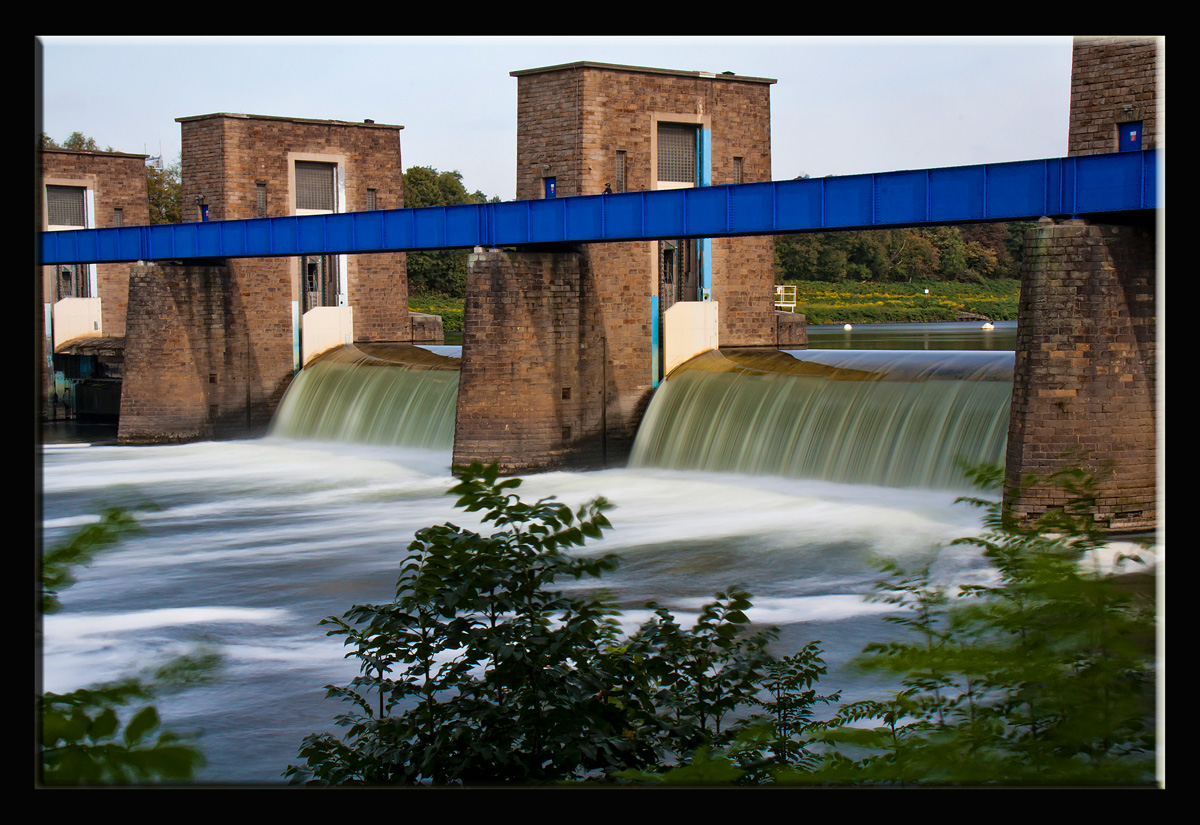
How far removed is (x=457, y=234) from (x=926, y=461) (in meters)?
10.9

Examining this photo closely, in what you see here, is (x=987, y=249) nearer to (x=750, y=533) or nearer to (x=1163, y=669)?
(x=750, y=533)

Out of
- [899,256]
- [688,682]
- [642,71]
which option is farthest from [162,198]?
[688,682]

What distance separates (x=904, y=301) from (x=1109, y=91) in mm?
48346

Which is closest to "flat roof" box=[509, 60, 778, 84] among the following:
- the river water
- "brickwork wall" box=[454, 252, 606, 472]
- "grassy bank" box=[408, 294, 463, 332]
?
"brickwork wall" box=[454, 252, 606, 472]

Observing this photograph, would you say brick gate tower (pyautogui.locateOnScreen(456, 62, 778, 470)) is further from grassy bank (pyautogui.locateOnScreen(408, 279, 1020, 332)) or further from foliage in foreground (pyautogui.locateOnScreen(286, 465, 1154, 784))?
grassy bank (pyautogui.locateOnScreen(408, 279, 1020, 332))

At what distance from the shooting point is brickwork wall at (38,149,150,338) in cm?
4397

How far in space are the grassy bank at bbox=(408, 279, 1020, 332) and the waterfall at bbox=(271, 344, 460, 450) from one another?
29620 mm

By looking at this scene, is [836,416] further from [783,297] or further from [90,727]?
[90,727]

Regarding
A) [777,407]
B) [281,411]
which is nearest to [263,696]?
[777,407]

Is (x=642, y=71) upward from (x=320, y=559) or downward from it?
upward

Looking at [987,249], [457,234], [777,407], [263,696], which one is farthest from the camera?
[987,249]

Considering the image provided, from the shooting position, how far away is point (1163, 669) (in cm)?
585

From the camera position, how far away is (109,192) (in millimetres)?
45406

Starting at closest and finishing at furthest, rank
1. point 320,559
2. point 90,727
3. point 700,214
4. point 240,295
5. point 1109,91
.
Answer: point 90,727 → point 1109,91 → point 320,559 → point 700,214 → point 240,295
